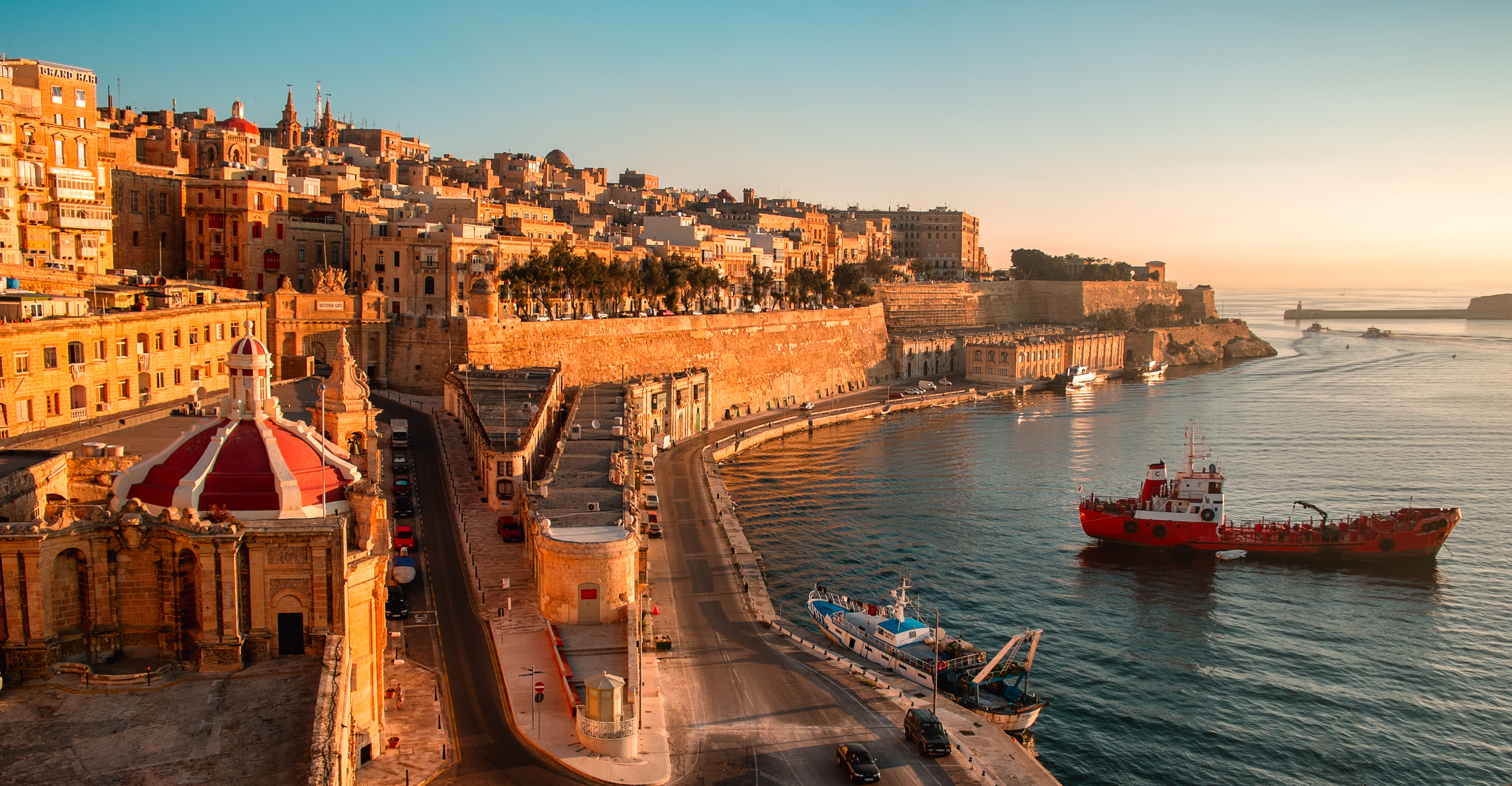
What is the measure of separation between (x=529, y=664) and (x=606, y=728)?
4.74 meters

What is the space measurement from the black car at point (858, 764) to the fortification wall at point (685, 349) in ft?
138

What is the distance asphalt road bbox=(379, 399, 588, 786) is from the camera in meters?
22.2

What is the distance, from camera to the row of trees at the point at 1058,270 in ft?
552

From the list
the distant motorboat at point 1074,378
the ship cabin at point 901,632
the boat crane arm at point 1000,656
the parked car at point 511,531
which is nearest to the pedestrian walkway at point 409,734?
the parked car at point 511,531

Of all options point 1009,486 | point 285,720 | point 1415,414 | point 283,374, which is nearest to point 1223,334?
point 1415,414

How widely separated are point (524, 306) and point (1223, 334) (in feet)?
378

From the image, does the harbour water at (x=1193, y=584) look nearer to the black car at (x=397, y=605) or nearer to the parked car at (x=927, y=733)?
the parked car at (x=927, y=733)

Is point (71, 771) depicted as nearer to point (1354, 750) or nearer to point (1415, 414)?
point (1354, 750)

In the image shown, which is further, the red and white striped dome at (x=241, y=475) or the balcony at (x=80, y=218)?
the balcony at (x=80, y=218)

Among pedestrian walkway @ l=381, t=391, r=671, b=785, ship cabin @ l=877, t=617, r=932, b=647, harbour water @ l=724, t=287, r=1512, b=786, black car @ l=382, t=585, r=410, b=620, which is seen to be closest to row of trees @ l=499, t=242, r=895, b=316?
harbour water @ l=724, t=287, r=1512, b=786

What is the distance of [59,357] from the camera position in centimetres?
3753

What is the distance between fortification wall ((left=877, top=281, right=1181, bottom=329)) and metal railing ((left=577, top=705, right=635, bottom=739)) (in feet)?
344

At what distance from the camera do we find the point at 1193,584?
4662cm

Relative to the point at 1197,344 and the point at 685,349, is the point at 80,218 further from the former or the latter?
the point at 1197,344
